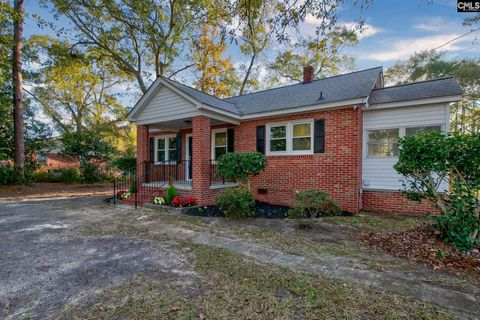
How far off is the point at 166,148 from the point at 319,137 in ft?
25.7

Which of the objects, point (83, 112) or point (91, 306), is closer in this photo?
point (91, 306)

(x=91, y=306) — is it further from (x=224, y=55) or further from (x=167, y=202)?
(x=224, y=55)

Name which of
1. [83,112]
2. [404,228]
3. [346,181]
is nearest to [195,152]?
[346,181]

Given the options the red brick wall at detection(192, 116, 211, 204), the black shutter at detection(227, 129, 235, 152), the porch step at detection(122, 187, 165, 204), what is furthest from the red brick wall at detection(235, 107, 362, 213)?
the porch step at detection(122, 187, 165, 204)

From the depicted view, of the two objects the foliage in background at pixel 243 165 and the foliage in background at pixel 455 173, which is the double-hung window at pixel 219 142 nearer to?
the foliage in background at pixel 243 165

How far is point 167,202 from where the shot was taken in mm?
7844

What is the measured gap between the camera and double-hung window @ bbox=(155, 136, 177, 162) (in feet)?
38.2

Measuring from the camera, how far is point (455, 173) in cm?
385

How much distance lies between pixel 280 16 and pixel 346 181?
17.1 feet

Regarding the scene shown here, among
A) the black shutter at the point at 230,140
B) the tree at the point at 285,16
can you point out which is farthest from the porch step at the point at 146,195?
the tree at the point at 285,16

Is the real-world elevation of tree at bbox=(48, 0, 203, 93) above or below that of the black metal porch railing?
above

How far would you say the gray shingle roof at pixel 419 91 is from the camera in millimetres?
6525

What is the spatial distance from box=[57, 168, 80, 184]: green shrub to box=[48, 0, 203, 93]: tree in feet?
26.5

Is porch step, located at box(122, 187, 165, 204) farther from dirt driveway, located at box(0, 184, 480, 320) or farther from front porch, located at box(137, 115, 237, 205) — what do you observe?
dirt driveway, located at box(0, 184, 480, 320)
